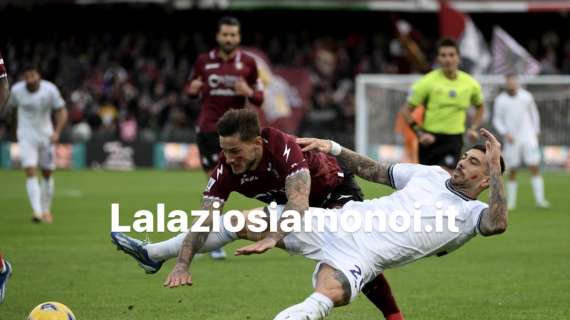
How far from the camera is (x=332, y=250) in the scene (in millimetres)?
7758

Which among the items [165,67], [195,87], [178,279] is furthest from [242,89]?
[165,67]

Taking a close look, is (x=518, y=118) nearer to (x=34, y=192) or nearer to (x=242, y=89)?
(x=34, y=192)

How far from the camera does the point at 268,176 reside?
27.1 feet

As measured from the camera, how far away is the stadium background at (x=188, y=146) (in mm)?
9938

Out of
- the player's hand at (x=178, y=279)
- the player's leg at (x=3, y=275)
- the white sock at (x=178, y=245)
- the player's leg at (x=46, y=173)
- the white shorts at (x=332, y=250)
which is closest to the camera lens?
the player's hand at (x=178, y=279)

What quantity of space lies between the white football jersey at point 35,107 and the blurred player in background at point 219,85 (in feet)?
13.6

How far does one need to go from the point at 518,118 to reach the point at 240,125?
45.2 ft

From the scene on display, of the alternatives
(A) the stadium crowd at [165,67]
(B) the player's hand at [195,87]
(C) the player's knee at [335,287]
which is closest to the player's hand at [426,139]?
(B) the player's hand at [195,87]

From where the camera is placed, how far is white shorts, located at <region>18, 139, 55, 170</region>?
16.8m

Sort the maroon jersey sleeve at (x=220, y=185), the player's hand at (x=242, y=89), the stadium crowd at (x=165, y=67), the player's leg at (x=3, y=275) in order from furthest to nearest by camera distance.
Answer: the stadium crowd at (x=165, y=67)
the player's hand at (x=242, y=89)
the player's leg at (x=3, y=275)
the maroon jersey sleeve at (x=220, y=185)

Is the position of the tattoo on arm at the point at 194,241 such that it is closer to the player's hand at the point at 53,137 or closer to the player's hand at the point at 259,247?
the player's hand at the point at 259,247

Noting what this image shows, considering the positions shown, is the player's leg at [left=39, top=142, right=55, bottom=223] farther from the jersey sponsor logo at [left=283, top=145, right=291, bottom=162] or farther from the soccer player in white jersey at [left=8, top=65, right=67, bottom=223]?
the jersey sponsor logo at [left=283, top=145, right=291, bottom=162]

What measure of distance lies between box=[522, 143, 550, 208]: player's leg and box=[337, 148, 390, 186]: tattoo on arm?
11.8 metres

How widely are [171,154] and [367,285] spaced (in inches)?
976
